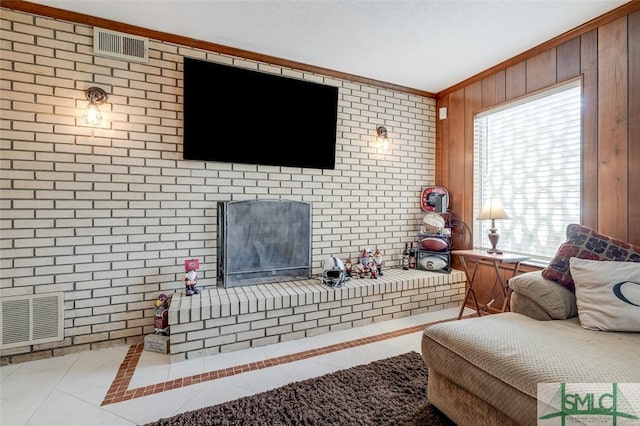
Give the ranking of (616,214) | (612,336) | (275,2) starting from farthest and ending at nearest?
(616,214) → (275,2) → (612,336)

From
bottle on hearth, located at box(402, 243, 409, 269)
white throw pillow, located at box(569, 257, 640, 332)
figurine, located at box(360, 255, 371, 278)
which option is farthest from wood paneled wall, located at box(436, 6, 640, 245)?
figurine, located at box(360, 255, 371, 278)

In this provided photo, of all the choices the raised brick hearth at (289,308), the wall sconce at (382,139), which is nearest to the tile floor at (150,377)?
the raised brick hearth at (289,308)

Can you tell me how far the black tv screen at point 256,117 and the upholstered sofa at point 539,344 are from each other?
81.1 inches

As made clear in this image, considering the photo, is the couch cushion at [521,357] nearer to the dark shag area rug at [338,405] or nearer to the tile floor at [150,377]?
the dark shag area rug at [338,405]

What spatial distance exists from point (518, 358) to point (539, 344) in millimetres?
215

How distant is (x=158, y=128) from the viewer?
255cm

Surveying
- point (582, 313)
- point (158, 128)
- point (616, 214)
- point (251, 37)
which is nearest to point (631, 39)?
point (616, 214)

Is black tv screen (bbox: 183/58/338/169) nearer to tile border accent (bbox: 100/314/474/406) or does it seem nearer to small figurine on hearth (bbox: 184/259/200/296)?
small figurine on hearth (bbox: 184/259/200/296)

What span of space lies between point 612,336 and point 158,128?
3.34m

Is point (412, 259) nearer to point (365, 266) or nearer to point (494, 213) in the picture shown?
point (365, 266)

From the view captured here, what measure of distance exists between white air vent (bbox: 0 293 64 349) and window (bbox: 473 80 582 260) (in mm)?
3969

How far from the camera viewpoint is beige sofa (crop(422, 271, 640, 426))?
3.88 feet

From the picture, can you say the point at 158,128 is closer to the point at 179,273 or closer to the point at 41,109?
the point at 41,109

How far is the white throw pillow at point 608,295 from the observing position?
1.56 metres
